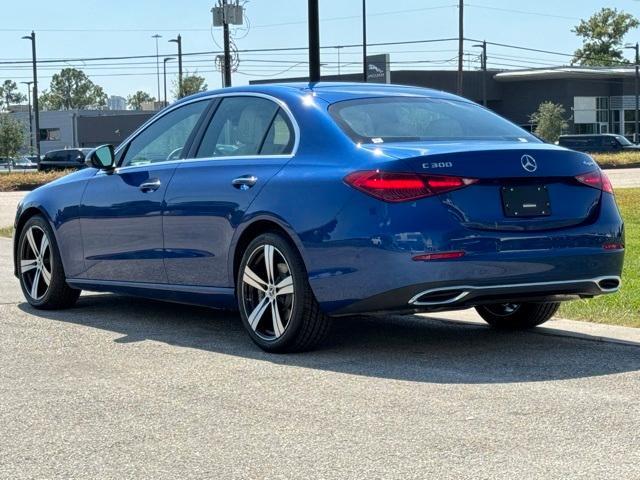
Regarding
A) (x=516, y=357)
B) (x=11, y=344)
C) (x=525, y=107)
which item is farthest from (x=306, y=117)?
(x=525, y=107)

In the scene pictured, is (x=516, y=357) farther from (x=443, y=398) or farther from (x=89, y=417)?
(x=89, y=417)

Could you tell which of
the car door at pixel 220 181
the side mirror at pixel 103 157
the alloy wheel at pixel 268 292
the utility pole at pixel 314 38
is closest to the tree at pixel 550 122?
the utility pole at pixel 314 38

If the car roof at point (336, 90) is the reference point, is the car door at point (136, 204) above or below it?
below

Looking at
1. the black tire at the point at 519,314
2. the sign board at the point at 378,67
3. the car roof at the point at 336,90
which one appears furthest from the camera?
the sign board at the point at 378,67

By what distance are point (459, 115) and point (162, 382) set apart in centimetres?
259

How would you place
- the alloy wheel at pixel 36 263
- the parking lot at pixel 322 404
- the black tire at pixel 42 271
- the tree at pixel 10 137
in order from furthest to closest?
the tree at pixel 10 137, the alloy wheel at pixel 36 263, the black tire at pixel 42 271, the parking lot at pixel 322 404

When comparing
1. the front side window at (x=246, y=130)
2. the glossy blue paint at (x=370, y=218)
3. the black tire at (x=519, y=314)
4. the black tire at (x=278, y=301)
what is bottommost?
the black tire at (x=519, y=314)

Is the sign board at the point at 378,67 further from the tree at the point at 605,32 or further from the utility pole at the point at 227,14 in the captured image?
the tree at the point at 605,32

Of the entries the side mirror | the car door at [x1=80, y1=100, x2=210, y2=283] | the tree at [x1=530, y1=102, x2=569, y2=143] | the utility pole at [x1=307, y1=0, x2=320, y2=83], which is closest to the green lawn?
the car door at [x1=80, y1=100, x2=210, y2=283]

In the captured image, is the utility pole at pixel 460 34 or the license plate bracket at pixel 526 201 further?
the utility pole at pixel 460 34

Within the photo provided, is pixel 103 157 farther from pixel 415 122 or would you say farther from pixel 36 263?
pixel 415 122

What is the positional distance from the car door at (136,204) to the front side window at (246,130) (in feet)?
0.74

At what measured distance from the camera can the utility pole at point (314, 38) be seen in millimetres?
16984

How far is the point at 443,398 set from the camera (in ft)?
18.4
